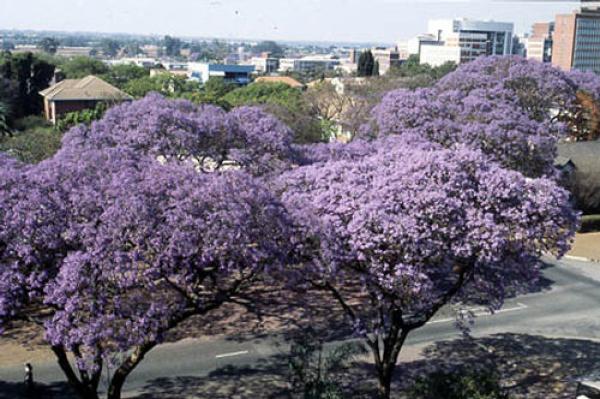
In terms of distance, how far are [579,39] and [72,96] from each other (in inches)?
4917

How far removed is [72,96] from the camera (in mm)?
69250

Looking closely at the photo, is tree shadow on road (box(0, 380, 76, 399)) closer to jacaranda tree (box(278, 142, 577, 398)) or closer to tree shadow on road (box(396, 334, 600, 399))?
jacaranda tree (box(278, 142, 577, 398))

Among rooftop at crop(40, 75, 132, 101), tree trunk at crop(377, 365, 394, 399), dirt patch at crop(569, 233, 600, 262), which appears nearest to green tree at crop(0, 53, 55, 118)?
rooftop at crop(40, 75, 132, 101)

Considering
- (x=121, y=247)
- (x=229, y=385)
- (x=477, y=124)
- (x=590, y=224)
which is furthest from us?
(x=590, y=224)

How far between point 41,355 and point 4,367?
107cm

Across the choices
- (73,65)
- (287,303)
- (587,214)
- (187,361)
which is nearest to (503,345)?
A: (287,303)

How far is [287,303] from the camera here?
941 inches

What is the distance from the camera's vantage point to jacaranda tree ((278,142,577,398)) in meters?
14.4

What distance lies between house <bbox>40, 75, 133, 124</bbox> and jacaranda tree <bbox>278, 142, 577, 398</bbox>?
183ft

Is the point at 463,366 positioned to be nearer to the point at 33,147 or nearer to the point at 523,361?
the point at 523,361

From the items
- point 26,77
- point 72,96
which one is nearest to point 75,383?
point 72,96

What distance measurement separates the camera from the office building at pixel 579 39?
156 m

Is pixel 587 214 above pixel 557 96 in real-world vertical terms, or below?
below

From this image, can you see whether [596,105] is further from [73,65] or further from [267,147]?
[73,65]
